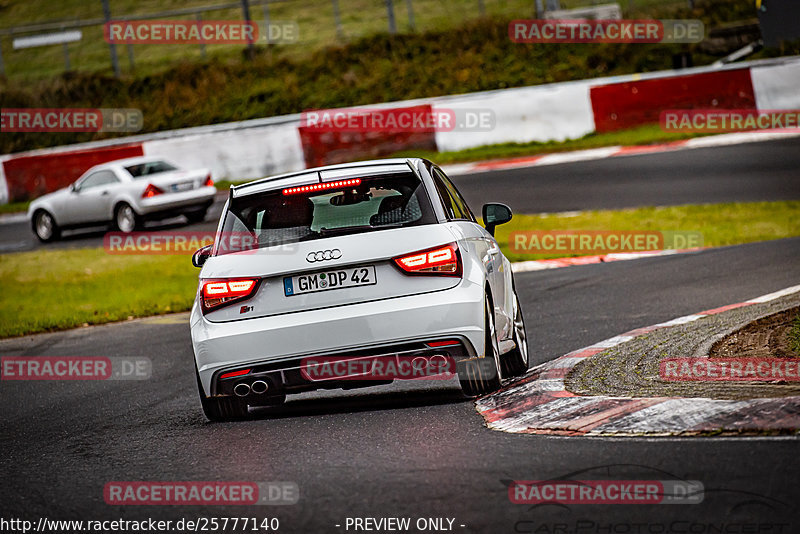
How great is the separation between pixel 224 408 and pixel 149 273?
430 inches

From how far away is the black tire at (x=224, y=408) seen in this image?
7645 millimetres

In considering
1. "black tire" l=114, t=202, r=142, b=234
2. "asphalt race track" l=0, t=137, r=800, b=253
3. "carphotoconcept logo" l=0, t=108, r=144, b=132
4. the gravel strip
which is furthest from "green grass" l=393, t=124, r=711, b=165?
the gravel strip

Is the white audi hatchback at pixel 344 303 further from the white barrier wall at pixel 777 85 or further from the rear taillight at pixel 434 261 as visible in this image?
the white barrier wall at pixel 777 85

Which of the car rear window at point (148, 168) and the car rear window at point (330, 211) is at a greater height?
the car rear window at point (330, 211)

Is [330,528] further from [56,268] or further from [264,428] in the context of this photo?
[56,268]

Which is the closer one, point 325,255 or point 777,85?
point 325,255

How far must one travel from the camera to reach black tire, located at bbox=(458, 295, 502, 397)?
284 inches

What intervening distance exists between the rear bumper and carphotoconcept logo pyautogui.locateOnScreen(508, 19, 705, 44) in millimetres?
24455

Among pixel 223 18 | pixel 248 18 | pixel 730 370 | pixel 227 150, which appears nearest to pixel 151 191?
pixel 227 150

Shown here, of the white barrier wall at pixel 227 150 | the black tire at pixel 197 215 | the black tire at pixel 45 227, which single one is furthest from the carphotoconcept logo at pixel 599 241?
the black tire at pixel 45 227

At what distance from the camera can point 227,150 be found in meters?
27.0

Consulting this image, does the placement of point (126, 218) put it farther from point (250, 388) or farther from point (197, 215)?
point (250, 388)

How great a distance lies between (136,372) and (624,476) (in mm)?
6263

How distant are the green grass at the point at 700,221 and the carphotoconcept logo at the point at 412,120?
24.0ft
